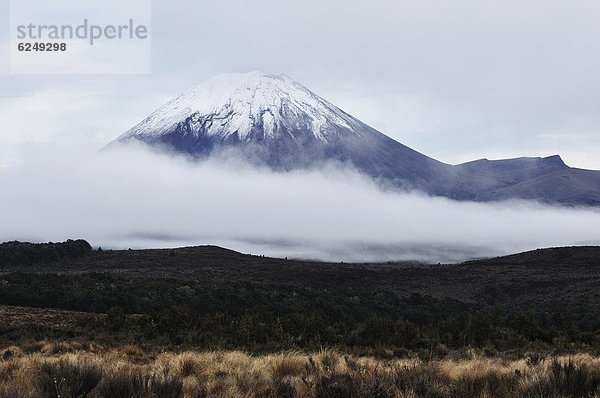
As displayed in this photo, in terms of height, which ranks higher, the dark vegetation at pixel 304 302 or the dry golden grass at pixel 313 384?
the dry golden grass at pixel 313 384

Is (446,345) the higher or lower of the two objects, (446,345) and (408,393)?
the lower

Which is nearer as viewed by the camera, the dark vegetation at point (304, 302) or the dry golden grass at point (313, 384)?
the dry golden grass at point (313, 384)

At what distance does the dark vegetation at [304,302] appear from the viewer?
1727 cm

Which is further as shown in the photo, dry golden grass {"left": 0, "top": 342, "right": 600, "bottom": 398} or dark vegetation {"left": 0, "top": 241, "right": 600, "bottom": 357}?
dark vegetation {"left": 0, "top": 241, "right": 600, "bottom": 357}

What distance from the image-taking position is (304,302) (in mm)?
34562

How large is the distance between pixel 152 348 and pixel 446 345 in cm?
876

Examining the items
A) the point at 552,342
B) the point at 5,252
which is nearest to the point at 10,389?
the point at 552,342

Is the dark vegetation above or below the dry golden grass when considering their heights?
below

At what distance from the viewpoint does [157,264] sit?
59.8 metres

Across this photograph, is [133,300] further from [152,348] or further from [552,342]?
[552,342]

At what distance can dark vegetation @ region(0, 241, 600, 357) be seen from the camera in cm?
1727

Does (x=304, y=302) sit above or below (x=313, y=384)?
below

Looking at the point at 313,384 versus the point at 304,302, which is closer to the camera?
the point at 313,384

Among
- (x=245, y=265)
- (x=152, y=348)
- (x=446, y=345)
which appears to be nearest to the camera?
(x=152, y=348)
